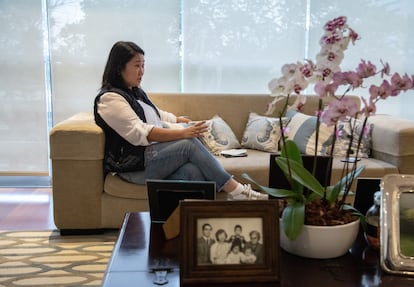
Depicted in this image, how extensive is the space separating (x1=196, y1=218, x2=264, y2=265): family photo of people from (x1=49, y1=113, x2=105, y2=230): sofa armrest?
144 centimetres

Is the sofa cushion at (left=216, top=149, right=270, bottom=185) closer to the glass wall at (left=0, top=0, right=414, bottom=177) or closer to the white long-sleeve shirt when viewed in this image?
the white long-sleeve shirt

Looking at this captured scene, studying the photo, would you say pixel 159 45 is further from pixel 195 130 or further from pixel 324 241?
pixel 324 241

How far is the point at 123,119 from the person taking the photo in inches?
90.9

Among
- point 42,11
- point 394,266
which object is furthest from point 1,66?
point 394,266

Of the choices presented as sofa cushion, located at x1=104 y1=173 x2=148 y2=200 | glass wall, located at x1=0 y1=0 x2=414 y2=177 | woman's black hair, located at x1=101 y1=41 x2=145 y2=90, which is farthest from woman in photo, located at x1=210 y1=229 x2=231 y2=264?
glass wall, located at x1=0 y1=0 x2=414 y2=177

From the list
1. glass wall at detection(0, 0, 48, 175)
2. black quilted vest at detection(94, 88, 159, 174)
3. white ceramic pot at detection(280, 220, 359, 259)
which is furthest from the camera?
glass wall at detection(0, 0, 48, 175)

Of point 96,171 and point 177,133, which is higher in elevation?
point 177,133

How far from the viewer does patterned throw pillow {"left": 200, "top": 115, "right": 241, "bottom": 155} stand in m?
2.88

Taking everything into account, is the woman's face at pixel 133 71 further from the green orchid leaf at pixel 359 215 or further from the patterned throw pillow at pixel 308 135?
the green orchid leaf at pixel 359 215

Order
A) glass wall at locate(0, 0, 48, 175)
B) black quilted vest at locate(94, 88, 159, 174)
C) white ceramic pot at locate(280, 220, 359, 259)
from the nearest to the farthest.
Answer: white ceramic pot at locate(280, 220, 359, 259) < black quilted vest at locate(94, 88, 159, 174) < glass wall at locate(0, 0, 48, 175)

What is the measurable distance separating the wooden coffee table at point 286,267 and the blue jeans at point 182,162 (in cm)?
92

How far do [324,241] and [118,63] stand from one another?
165 centimetres

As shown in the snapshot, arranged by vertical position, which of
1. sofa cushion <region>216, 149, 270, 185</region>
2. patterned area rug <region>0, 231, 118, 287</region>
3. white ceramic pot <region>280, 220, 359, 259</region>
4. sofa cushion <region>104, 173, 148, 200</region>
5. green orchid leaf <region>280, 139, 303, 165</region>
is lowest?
patterned area rug <region>0, 231, 118, 287</region>

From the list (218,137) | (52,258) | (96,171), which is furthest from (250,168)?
(52,258)
